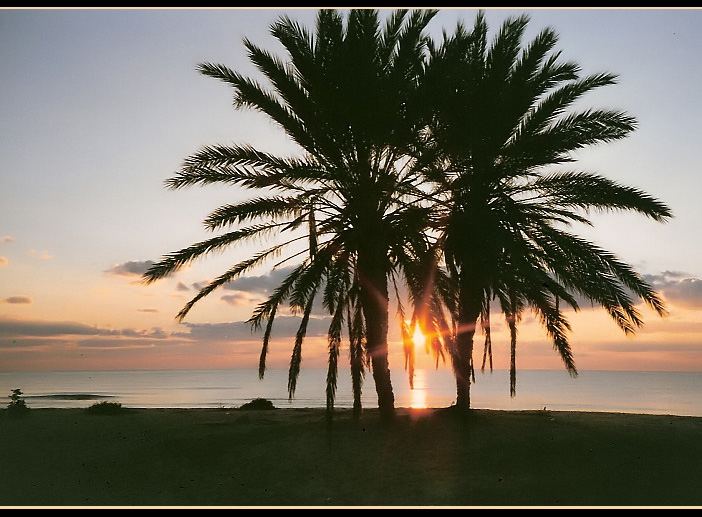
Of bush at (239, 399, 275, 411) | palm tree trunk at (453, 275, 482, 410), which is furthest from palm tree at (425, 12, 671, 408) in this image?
bush at (239, 399, 275, 411)

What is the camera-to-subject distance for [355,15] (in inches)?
613

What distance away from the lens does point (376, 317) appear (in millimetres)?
16250

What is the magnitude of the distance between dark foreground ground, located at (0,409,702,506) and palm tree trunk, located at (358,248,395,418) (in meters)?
0.82

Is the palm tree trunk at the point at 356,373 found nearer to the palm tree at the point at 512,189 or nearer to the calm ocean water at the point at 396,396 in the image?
the palm tree at the point at 512,189

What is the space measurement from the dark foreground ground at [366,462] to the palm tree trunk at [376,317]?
82cm

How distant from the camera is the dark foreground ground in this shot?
472 inches

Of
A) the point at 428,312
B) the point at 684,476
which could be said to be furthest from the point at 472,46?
the point at 684,476

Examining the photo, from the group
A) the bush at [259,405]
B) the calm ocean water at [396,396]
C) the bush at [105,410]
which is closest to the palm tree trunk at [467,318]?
the bush at [259,405]

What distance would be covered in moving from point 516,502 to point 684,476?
379 centimetres

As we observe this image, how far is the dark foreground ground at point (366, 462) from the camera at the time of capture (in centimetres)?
1198

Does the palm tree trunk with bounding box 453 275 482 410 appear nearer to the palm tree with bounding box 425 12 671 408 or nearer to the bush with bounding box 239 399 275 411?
the palm tree with bounding box 425 12 671 408

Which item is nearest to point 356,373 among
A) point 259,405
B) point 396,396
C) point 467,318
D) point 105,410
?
point 467,318

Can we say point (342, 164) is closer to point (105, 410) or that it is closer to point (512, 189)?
point (512, 189)

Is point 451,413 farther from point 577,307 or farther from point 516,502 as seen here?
point 516,502
